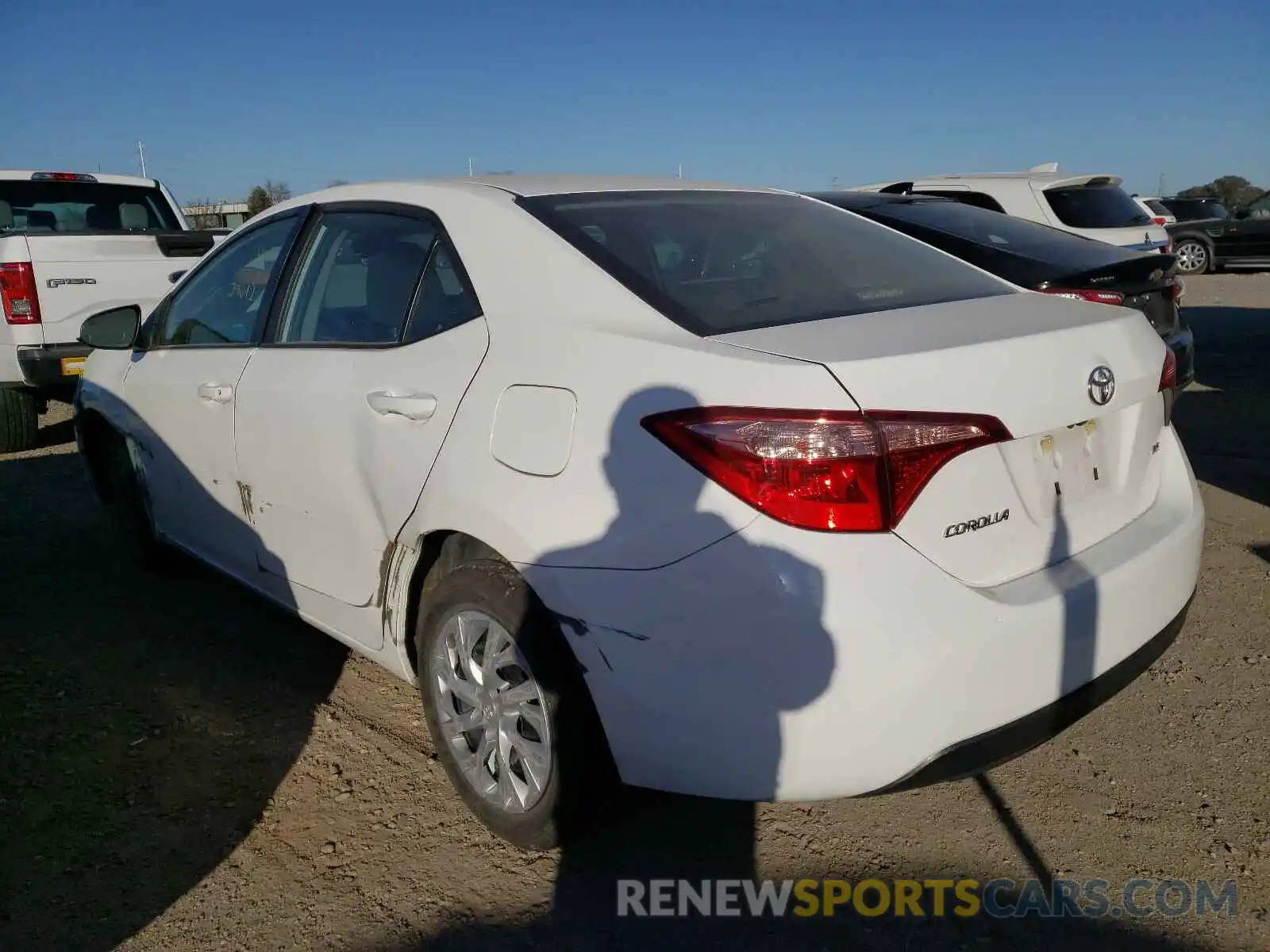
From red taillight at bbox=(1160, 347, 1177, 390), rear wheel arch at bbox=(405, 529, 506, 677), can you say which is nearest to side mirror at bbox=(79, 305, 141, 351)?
rear wheel arch at bbox=(405, 529, 506, 677)

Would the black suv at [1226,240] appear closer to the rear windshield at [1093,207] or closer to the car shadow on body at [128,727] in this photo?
the rear windshield at [1093,207]

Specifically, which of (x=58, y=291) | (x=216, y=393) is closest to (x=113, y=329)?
(x=216, y=393)

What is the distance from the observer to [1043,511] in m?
2.18

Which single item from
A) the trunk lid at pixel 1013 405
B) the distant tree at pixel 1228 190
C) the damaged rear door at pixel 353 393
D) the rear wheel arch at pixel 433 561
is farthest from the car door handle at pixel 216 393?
the distant tree at pixel 1228 190

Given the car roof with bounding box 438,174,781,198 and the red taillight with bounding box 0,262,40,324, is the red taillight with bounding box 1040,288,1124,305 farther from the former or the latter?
the red taillight with bounding box 0,262,40,324

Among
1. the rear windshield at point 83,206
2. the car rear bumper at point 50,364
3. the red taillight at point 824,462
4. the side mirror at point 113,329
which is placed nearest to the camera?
the red taillight at point 824,462

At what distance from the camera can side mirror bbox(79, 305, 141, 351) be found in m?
4.20

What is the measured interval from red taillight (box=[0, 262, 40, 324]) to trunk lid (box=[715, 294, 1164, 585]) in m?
6.53

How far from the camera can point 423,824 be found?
2.76 metres

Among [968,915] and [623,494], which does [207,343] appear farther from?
[968,915]

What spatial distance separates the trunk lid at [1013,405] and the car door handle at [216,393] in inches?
80.2

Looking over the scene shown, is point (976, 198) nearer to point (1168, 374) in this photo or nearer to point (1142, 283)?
point (1142, 283)

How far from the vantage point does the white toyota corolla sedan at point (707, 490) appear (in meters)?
1.92

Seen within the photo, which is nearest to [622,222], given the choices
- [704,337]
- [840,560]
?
[704,337]
